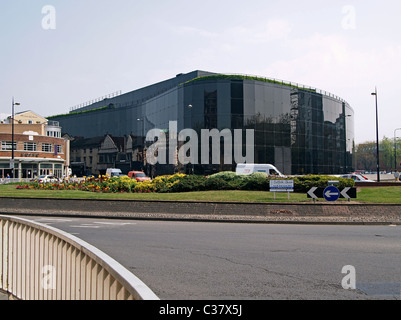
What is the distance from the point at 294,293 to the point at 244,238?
6.59 m

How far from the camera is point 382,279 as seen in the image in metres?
7.59

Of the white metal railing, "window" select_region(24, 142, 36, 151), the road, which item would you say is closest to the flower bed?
the road

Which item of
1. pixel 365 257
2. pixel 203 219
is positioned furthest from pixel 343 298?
pixel 203 219

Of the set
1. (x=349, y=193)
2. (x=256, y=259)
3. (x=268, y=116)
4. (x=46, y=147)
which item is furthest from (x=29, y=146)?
(x=256, y=259)

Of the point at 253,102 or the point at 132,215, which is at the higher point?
the point at 253,102

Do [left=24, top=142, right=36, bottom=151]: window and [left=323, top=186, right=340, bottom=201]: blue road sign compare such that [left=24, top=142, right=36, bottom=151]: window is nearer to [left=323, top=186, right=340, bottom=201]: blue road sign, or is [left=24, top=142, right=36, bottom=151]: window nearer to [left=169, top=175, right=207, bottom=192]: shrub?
[left=169, top=175, right=207, bottom=192]: shrub

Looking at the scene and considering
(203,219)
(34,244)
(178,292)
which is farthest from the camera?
(203,219)

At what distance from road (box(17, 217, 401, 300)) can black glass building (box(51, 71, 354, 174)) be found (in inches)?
1510

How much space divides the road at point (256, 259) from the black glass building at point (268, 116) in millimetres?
38343

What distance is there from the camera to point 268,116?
2250 inches

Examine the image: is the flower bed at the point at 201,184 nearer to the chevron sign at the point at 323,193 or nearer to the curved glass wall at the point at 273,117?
the chevron sign at the point at 323,193

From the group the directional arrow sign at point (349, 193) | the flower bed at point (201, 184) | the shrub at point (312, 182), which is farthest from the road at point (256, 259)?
the flower bed at point (201, 184)

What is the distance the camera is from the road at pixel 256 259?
6.87m

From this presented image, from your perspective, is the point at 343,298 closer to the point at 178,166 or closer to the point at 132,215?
the point at 132,215
